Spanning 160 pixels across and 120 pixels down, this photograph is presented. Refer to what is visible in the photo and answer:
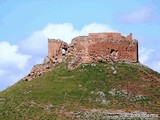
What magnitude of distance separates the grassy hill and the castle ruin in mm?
976

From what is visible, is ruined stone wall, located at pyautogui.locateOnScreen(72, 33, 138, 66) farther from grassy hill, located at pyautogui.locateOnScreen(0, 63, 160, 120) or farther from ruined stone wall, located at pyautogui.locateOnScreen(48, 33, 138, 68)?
grassy hill, located at pyautogui.locateOnScreen(0, 63, 160, 120)

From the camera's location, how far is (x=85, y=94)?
54.2 m

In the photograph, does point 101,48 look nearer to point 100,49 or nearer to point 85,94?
point 100,49

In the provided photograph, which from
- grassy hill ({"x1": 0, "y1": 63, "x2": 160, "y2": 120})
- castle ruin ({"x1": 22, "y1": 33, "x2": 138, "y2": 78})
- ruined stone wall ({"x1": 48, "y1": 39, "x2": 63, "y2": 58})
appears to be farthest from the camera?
ruined stone wall ({"x1": 48, "y1": 39, "x2": 63, "y2": 58})

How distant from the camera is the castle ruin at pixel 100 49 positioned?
6044 centimetres

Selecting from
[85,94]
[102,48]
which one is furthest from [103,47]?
[85,94]

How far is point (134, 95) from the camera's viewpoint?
177ft

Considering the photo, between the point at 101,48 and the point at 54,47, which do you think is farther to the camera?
the point at 54,47

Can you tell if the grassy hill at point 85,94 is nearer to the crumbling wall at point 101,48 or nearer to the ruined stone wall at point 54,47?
the crumbling wall at point 101,48

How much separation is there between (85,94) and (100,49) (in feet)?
25.9

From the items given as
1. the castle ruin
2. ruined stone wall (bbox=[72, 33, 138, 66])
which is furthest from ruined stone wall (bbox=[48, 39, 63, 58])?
ruined stone wall (bbox=[72, 33, 138, 66])

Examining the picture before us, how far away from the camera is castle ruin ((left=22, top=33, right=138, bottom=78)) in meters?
60.4

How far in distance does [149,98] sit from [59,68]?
11461 millimetres

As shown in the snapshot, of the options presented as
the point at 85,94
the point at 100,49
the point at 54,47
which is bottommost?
the point at 85,94
